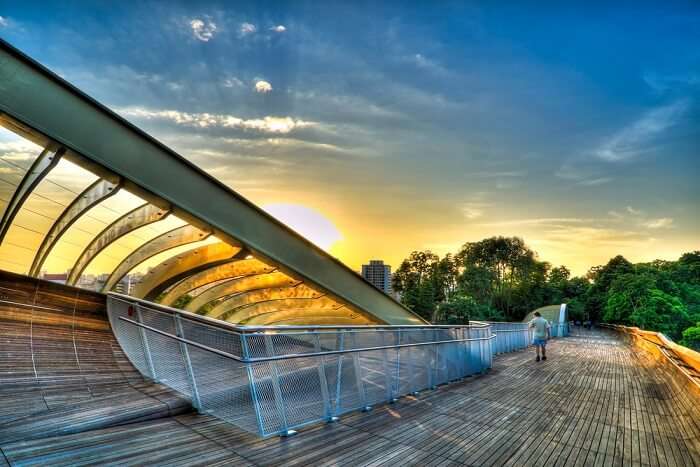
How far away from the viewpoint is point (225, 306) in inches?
893

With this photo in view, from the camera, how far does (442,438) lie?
507cm

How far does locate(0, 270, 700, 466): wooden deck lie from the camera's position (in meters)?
4.06

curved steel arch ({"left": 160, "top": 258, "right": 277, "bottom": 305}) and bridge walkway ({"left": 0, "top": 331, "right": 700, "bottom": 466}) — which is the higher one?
curved steel arch ({"left": 160, "top": 258, "right": 277, "bottom": 305})

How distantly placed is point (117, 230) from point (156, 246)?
→ 1.94 m

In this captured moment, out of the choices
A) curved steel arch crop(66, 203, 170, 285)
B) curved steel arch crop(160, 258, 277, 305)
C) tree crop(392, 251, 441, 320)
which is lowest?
curved steel arch crop(160, 258, 277, 305)

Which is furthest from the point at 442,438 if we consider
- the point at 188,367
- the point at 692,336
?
the point at 692,336

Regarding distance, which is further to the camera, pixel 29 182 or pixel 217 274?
pixel 217 274

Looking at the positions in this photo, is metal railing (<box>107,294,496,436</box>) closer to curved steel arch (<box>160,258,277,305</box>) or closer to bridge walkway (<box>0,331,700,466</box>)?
bridge walkway (<box>0,331,700,466</box>)

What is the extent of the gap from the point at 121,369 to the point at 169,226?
6095mm

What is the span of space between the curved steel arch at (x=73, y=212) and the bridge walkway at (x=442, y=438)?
6284mm

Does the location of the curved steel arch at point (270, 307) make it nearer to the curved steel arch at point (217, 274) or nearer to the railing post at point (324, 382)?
the curved steel arch at point (217, 274)

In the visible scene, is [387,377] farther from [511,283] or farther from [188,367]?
[511,283]

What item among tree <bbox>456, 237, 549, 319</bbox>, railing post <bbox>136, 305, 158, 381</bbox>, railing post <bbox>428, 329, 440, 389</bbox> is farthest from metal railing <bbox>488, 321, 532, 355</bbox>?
tree <bbox>456, 237, 549, 319</bbox>

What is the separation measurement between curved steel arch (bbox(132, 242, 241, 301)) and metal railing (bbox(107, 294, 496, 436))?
6.03 m
